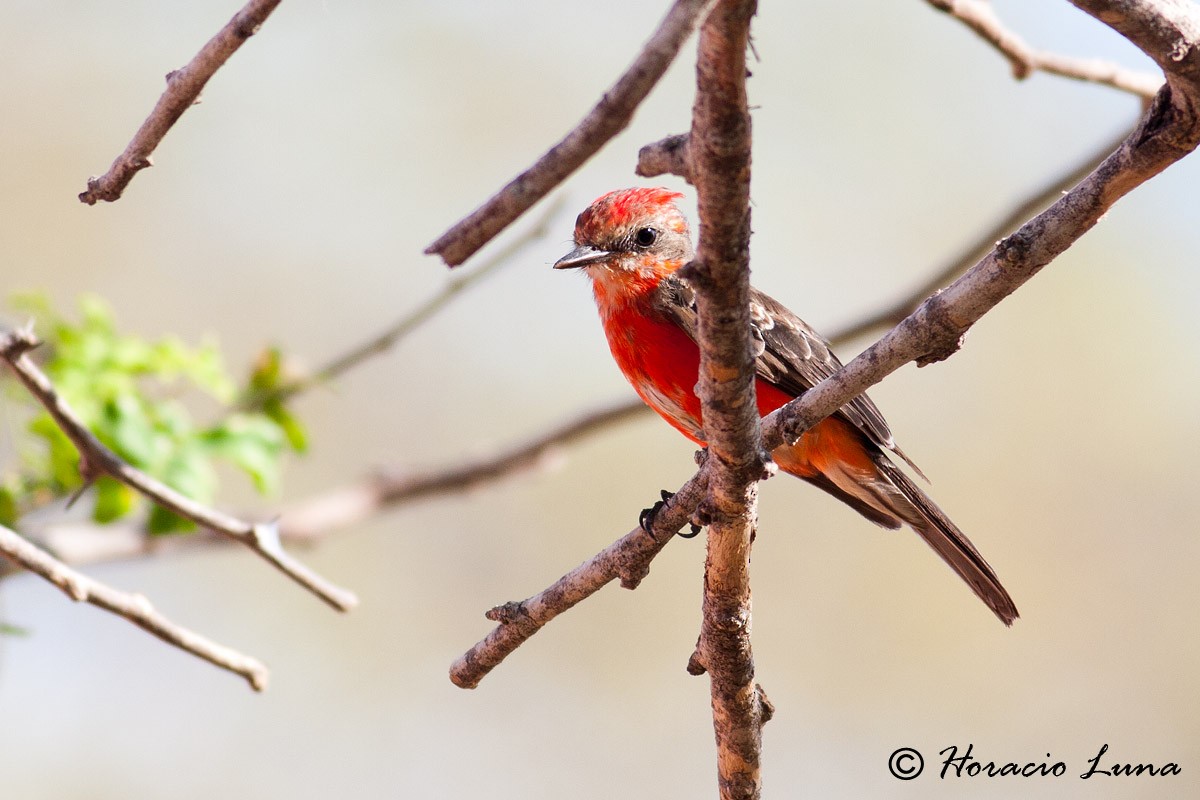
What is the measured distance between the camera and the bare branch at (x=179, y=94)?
71.7 inches

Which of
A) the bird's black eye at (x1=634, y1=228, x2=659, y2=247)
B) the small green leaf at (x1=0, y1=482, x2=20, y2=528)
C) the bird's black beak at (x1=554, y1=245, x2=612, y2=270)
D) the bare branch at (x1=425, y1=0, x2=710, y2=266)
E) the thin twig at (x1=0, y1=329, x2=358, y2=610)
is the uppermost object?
the bird's black eye at (x1=634, y1=228, x2=659, y2=247)

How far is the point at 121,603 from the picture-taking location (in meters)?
3.23

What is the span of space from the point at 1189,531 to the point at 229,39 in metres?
9.42

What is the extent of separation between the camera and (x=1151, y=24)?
1.86 m

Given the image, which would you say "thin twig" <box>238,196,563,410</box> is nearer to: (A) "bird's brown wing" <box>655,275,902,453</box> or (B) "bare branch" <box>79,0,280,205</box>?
(A) "bird's brown wing" <box>655,275,902,453</box>

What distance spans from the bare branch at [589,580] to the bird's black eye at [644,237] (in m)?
2.61

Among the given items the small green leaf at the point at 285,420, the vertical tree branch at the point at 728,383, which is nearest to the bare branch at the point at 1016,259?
the vertical tree branch at the point at 728,383

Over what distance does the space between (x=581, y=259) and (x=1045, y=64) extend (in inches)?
79.3

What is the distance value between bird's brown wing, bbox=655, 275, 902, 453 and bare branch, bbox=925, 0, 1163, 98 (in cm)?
134

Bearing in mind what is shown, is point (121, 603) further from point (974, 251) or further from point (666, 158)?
point (974, 251)

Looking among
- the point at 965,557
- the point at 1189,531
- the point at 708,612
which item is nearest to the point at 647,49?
the point at 708,612

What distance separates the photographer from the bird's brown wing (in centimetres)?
488

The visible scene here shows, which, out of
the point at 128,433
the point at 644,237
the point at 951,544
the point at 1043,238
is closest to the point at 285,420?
the point at 128,433

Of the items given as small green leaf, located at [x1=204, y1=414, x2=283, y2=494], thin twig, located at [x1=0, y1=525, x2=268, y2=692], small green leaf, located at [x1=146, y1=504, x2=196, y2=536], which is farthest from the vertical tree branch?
small green leaf, located at [x1=146, y1=504, x2=196, y2=536]
